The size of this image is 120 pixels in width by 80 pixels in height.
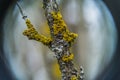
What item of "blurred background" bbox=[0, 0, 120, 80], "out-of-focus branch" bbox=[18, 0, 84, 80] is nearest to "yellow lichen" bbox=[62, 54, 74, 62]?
"out-of-focus branch" bbox=[18, 0, 84, 80]

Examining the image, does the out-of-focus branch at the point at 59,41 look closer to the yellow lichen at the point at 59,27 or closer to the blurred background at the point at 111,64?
the yellow lichen at the point at 59,27

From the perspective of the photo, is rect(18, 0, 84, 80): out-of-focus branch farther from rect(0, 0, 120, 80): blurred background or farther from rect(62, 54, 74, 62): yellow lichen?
rect(0, 0, 120, 80): blurred background

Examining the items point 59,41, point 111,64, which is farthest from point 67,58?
point 111,64

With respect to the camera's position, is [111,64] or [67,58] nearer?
[67,58]

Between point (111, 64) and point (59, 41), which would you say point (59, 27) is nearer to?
point (59, 41)

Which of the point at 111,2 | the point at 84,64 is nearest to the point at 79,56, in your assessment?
the point at 84,64

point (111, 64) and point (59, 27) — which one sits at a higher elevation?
point (59, 27)

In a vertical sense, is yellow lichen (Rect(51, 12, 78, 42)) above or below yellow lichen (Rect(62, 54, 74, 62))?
above

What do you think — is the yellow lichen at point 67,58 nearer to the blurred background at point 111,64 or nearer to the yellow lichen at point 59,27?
the yellow lichen at point 59,27

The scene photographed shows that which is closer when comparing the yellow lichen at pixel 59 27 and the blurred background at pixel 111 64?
the yellow lichen at pixel 59 27

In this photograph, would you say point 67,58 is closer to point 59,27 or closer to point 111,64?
point 59,27

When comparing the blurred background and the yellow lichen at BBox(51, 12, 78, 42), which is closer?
the yellow lichen at BBox(51, 12, 78, 42)

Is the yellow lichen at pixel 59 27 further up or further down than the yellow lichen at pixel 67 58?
further up

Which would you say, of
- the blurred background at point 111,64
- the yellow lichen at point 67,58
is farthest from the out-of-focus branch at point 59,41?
the blurred background at point 111,64
